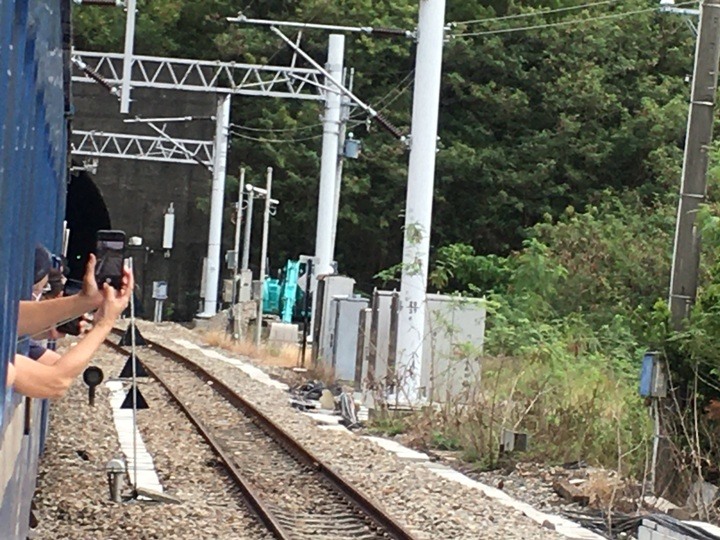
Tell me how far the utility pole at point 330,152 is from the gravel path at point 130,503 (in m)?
12.4

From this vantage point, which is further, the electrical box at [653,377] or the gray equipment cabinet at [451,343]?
the gray equipment cabinet at [451,343]

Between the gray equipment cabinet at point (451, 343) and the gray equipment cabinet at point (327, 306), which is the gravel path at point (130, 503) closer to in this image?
the gray equipment cabinet at point (451, 343)

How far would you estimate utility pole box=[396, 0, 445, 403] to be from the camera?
2319cm

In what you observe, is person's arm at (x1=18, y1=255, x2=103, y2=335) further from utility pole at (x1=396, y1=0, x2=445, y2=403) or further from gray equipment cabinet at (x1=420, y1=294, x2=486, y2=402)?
utility pole at (x1=396, y1=0, x2=445, y2=403)

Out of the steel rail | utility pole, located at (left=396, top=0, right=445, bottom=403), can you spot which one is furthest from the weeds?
utility pole, located at (left=396, top=0, right=445, bottom=403)

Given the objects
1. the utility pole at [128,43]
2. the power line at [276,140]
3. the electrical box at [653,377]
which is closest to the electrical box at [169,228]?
the power line at [276,140]

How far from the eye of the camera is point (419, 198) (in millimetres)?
23469

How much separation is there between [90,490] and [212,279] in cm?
3731

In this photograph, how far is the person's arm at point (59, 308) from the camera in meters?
5.02

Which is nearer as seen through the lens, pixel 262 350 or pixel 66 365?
pixel 66 365

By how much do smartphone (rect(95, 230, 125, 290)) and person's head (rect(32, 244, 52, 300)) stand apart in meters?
1.39

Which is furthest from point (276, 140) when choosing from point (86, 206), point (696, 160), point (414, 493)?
point (414, 493)

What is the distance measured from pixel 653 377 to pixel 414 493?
95.0 inches

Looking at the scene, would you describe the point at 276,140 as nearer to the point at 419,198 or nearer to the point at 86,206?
the point at 86,206
